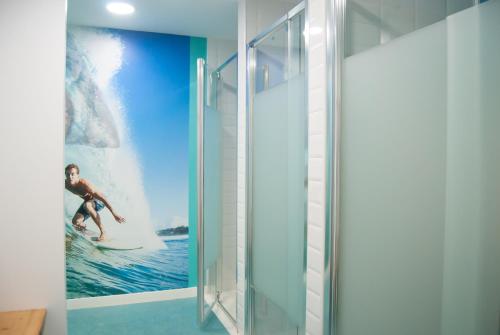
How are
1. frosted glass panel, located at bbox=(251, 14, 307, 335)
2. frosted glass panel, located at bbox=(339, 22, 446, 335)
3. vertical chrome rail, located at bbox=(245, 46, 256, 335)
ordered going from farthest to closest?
vertical chrome rail, located at bbox=(245, 46, 256, 335) < frosted glass panel, located at bbox=(251, 14, 307, 335) < frosted glass panel, located at bbox=(339, 22, 446, 335)

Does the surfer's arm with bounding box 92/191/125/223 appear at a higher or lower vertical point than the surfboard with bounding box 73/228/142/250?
higher

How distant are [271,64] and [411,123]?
43.0 inches

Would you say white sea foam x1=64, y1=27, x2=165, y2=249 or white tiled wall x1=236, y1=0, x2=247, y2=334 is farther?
white sea foam x1=64, y1=27, x2=165, y2=249

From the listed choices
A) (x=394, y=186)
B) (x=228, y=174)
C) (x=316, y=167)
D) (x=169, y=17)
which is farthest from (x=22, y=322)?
(x=169, y=17)

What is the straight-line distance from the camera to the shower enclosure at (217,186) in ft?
8.63

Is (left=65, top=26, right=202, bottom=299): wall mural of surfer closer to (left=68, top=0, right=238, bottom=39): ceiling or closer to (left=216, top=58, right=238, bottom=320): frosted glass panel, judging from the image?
(left=68, top=0, right=238, bottom=39): ceiling

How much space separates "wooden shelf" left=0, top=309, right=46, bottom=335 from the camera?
139cm

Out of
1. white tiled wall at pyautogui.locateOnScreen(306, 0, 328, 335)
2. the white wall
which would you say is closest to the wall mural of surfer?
the white wall

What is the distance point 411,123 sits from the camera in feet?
3.35

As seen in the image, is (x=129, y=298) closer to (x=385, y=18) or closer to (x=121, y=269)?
(x=121, y=269)

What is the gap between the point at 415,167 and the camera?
39.5 inches

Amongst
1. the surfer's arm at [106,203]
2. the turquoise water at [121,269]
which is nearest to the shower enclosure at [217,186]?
the turquoise water at [121,269]

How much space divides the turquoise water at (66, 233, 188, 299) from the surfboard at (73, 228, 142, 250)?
0.03 meters

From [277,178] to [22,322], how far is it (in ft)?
4.06
